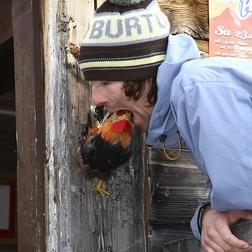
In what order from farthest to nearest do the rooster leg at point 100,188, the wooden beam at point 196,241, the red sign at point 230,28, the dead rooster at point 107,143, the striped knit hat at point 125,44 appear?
1. the red sign at point 230,28
2. the rooster leg at point 100,188
3. the dead rooster at point 107,143
4. the striped knit hat at point 125,44
5. the wooden beam at point 196,241

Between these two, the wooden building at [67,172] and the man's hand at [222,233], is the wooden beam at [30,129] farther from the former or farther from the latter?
the man's hand at [222,233]

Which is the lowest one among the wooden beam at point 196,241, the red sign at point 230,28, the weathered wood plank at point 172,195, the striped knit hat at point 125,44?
the wooden beam at point 196,241

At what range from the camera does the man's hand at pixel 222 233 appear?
1773 mm

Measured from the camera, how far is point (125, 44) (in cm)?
208

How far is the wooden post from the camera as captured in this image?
2.35 m

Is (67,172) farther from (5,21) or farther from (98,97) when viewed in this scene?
(5,21)

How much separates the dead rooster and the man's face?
15 cm

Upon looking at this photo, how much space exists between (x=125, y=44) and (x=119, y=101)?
7.4 inches

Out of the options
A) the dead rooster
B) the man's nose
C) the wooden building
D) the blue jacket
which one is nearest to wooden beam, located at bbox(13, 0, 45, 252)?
the wooden building

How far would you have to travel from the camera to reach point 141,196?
2.55 meters

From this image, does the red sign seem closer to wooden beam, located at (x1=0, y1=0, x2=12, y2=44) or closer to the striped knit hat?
the striped knit hat

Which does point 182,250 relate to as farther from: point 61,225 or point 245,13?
point 245,13

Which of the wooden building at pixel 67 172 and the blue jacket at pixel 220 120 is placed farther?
the wooden building at pixel 67 172

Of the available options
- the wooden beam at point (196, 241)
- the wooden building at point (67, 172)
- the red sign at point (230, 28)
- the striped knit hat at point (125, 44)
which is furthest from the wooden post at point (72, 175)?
the red sign at point (230, 28)
